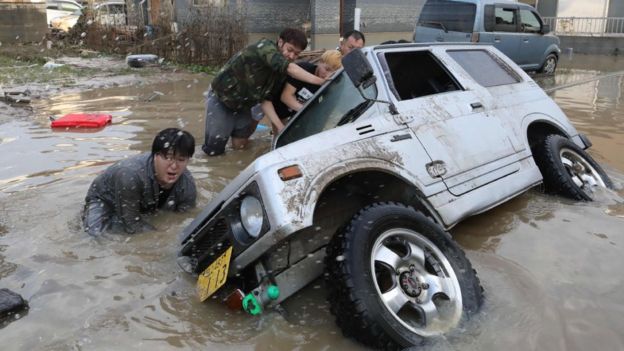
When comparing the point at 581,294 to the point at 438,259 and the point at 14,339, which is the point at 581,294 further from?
the point at 14,339

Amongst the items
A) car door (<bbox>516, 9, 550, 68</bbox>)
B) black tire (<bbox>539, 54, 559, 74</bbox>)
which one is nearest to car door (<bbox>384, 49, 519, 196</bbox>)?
car door (<bbox>516, 9, 550, 68</bbox>)

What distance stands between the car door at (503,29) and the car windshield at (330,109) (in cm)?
987

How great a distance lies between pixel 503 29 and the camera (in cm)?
1368

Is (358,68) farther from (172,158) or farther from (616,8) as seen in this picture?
(616,8)

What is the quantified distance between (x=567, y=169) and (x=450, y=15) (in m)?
9.06

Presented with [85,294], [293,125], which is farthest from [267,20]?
[85,294]

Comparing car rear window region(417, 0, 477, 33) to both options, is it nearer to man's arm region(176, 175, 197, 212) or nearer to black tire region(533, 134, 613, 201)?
black tire region(533, 134, 613, 201)

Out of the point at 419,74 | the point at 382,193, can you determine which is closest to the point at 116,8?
the point at 419,74

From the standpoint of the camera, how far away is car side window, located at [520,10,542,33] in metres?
14.2

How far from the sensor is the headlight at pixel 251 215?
2.93 m

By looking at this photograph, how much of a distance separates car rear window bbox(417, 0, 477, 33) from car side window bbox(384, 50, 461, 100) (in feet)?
29.9

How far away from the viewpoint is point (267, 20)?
691 inches

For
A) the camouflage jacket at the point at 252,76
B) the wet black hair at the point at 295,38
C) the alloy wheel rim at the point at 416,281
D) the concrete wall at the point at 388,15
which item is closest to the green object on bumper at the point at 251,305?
the alloy wheel rim at the point at 416,281

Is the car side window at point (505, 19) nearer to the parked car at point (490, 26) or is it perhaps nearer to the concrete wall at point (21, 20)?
the parked car at point (490, 26)
